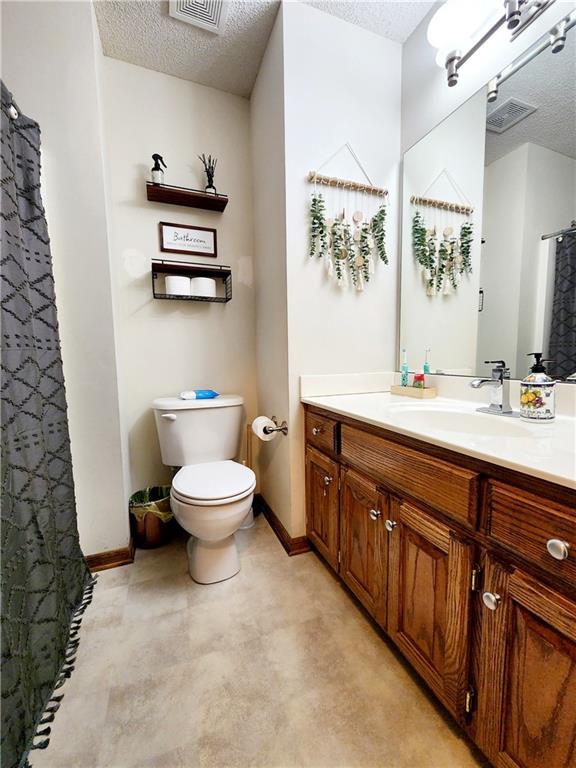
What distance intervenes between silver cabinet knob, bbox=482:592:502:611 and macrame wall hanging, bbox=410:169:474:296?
1.22 m

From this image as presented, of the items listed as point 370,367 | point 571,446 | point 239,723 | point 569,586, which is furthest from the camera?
point 370,367

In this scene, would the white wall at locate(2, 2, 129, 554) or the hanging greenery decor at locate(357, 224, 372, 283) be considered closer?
the white wall at locate(2, 2, 129, 554)

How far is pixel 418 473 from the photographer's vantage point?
877mm

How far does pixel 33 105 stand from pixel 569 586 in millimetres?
2270

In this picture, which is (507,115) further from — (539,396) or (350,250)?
(539,396)

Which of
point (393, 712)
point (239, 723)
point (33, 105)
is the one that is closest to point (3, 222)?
point (33, 105)

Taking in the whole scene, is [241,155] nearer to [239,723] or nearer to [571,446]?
[571,446]

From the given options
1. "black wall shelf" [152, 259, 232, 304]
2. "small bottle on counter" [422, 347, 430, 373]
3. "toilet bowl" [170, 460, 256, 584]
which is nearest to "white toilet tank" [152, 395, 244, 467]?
"toilet bowl" [170, 460, 256, 584]

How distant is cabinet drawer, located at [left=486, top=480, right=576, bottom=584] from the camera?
548 mm

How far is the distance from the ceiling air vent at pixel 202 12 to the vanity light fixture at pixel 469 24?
0.91 metres

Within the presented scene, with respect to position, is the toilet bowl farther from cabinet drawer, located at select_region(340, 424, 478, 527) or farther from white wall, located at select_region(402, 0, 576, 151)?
white wall, located at select_region(402, 0, 576, 151)

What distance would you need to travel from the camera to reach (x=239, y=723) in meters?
0.89

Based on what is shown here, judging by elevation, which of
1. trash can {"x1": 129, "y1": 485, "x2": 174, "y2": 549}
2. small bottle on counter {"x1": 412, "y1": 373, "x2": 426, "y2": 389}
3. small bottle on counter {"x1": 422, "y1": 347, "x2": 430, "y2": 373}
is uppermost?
small bottle on counter {"x1": 422, "y1": 347, "x2": 430, "y2": 373}

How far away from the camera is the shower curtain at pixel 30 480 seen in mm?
839
